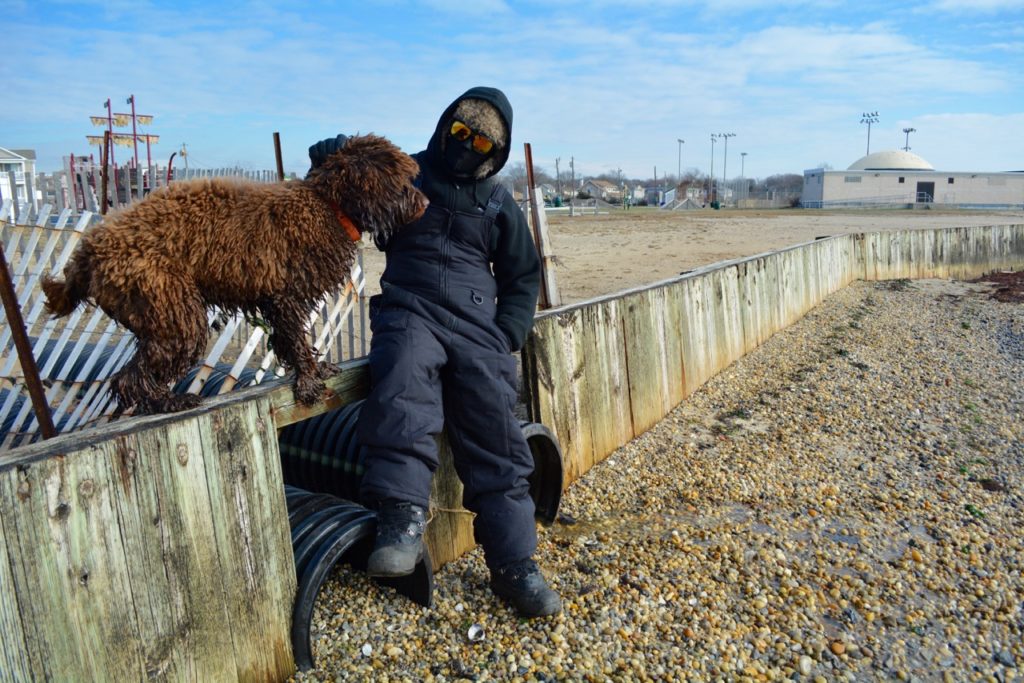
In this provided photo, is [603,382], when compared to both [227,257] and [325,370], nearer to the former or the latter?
[325,370]

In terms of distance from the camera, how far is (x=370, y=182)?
2826 mm

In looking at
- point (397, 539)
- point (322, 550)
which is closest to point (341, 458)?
point (322, 550)

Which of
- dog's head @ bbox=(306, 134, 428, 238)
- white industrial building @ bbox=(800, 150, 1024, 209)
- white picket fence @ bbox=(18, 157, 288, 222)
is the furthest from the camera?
white industrial building @ bbox=(800, 150, 1024, 209)

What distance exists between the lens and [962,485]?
5355mm

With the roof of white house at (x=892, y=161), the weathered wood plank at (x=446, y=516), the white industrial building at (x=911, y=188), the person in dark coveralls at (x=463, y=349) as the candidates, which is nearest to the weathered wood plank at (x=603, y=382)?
the weathered wood plank at (x=446, y=516)

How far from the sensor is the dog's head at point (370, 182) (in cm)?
283

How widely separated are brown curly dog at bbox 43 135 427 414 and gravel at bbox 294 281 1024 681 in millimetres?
1223

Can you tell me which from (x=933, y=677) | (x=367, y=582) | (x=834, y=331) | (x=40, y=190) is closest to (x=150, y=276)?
(x=367, y=582)

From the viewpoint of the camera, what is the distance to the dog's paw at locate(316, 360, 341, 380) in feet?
10.1

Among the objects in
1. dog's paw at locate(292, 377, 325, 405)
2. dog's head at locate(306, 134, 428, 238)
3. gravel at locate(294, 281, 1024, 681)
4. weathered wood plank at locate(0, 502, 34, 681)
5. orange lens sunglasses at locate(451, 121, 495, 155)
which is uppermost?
orange lens sunglasses at locate(451, 121, 495, 155)

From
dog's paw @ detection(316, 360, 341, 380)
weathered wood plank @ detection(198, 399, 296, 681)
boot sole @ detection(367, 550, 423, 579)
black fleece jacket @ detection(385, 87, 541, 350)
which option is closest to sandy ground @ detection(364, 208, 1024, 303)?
black fleece jacket @ detection(385, 87, 541, 350)

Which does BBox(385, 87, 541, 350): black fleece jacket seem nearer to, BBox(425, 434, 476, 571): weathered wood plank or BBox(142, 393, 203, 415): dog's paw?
BBox(425, 434, 476, 571): weathered wood plank

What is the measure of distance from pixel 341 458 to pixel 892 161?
99914 millimetres

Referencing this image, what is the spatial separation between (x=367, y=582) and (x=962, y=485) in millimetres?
4128
